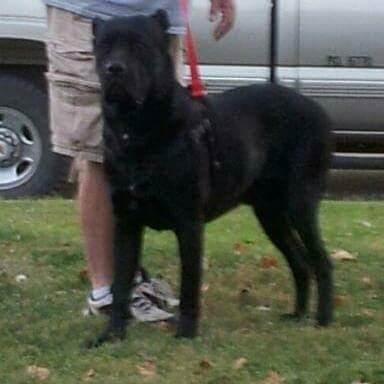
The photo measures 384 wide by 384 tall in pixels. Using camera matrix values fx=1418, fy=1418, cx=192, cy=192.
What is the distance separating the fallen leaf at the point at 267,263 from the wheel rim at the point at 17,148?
3.04 meters

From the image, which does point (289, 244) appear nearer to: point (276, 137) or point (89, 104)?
point (276, 137)

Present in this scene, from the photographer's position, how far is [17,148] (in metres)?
9.59

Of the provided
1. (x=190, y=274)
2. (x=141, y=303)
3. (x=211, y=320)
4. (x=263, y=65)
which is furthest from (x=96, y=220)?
(x=263, y=65)

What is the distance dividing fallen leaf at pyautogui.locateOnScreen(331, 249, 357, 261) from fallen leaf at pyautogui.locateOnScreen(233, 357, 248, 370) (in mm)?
1923

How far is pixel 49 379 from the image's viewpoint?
502cm

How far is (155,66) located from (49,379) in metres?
1.18

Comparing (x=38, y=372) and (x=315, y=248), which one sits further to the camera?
(x=315, y=248)

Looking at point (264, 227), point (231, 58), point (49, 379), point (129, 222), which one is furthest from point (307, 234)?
point (231, 58)

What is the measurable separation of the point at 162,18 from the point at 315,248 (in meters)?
1.26

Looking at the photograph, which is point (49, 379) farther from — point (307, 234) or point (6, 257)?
point (6, 257)

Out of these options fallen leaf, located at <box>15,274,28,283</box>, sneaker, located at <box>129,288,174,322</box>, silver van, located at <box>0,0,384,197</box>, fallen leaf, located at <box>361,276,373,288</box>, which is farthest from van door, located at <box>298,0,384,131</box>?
sneaker, located at <box>129,288,174,322</box>

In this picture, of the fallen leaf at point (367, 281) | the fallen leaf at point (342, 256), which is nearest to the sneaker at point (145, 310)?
the fallen leaf at point (367, 281)

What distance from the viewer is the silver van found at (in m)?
9.47

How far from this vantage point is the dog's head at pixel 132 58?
5.03 meters
